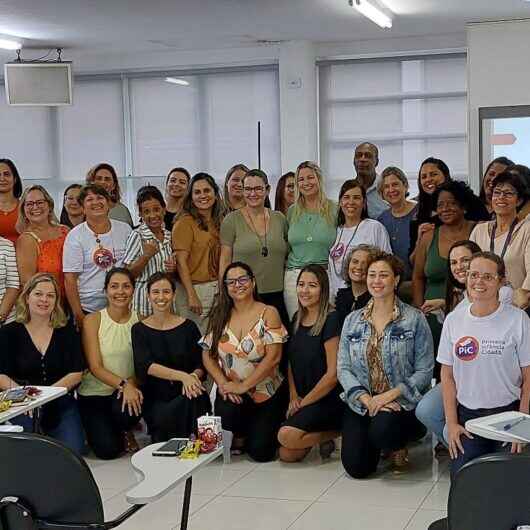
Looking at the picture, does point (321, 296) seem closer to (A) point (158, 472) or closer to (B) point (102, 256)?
(B) point (102, 256)

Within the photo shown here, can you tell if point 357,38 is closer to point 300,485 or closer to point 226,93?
point 226,93

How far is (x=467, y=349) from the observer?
Result: 3.96 meters

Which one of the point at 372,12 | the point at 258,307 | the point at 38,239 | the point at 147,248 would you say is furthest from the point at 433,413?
the point at 372,12

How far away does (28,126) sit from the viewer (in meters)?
10.6

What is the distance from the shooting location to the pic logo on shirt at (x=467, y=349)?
13.0 feet

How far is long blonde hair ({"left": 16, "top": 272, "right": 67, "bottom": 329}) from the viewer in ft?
15.9

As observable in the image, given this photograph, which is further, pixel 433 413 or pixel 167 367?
pixel 167 367

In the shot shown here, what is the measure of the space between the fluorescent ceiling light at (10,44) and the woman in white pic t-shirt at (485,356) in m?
6.07

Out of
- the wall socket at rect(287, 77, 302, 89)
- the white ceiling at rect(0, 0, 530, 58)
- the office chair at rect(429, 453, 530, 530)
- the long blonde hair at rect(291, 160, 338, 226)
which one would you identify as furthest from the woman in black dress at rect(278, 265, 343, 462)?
the wall socket at rect(287, 77, 302, 89)

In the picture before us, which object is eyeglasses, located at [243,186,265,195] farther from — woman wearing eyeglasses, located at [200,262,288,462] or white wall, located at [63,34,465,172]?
white wall, located at [63,34,465,172]

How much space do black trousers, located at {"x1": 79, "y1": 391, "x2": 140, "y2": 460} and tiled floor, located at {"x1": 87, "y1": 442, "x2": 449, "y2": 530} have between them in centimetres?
9

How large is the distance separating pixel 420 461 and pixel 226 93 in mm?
5950

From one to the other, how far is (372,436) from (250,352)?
820 millimetres

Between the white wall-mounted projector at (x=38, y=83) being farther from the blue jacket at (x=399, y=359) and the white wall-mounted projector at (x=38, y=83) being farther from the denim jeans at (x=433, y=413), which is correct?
the denim jeans at (x=433, y=413)
